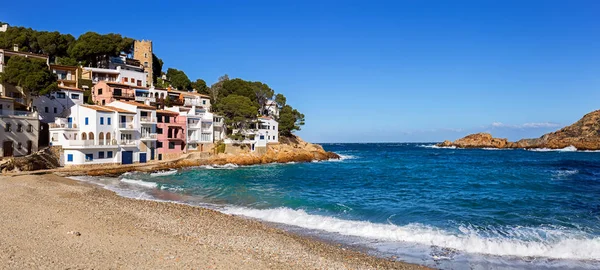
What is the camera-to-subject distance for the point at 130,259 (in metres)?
11.2

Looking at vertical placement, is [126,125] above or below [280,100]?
below

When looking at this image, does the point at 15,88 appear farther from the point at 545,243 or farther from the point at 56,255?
the point at 545,243

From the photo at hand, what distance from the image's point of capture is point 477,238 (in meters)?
16.2

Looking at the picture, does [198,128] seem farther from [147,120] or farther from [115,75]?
[115,75]

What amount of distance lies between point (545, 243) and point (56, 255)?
17866mm

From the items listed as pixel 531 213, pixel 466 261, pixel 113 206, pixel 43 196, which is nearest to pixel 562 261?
pixel 466 261

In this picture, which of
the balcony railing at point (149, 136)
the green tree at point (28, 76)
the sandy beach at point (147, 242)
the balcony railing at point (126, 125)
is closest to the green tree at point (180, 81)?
the balcony railing at point (149, 136)

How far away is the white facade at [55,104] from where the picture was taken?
4853cm

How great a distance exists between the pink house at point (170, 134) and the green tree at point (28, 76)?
45.7 ft

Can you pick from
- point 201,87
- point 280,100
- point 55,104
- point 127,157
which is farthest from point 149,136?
point 280,100

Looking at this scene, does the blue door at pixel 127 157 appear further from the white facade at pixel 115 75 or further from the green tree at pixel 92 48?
the green tree at pixel 92 48

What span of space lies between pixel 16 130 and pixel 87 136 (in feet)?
23.1

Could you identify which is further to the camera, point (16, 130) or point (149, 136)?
point (149, 136)

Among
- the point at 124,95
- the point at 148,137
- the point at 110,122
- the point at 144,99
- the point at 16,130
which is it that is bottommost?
the point at 148,137
